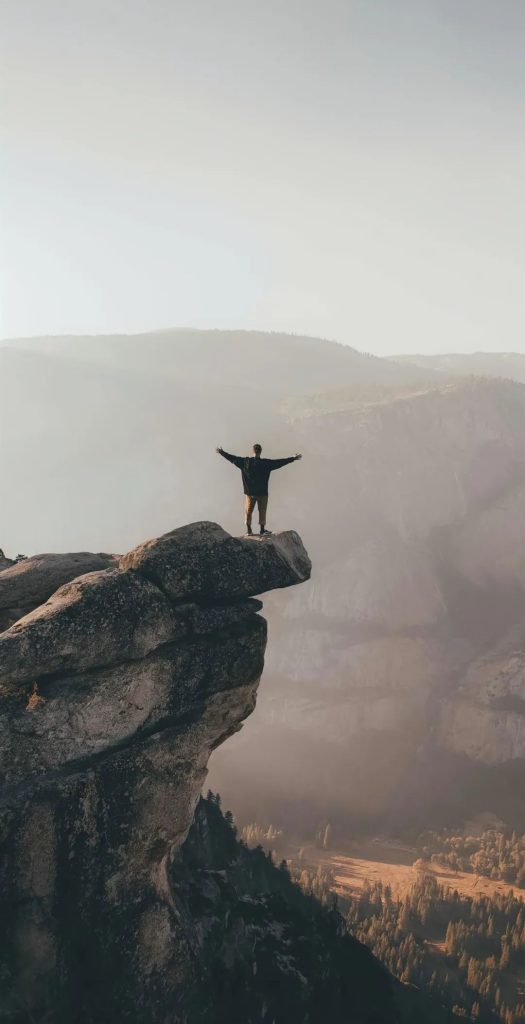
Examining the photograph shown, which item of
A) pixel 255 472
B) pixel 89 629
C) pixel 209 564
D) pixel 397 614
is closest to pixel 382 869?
pixel 397 614

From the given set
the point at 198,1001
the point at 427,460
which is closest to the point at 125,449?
the point at 427,460

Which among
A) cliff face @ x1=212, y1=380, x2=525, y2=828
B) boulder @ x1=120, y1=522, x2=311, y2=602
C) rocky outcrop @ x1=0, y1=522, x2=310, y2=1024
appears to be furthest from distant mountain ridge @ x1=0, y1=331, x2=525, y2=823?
boulder @ x1=120, y1=522, x2=311, y2=602

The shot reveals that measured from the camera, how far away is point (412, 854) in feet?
258

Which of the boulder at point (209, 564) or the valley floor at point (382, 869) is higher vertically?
the boulder at point (209, 564)

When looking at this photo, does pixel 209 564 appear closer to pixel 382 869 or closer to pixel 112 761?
pixel 112 761

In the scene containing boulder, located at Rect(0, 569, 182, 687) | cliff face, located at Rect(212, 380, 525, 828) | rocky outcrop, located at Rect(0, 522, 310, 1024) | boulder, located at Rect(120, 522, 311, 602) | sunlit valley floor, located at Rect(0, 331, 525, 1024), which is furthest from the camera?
cliff face, located at Rect(212, 380, 525, 828)

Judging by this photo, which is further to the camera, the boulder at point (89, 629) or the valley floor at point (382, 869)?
the valley floor at point (382, 869)

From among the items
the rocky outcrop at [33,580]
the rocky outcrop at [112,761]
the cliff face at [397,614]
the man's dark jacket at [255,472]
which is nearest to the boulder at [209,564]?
the rocky outcrop at [112,761]

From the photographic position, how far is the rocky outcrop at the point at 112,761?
19.9 m

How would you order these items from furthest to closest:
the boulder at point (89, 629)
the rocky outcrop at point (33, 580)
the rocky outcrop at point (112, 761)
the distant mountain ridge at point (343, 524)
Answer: the distant mountain ridge at point (343, 524)
the rocky outcrop at point (33, 580)
the boulder at point (89, 629)
the rocky outcrop at point (112, 761)

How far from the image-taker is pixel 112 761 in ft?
70.2

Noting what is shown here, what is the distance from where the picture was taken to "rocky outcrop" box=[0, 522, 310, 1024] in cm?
1994

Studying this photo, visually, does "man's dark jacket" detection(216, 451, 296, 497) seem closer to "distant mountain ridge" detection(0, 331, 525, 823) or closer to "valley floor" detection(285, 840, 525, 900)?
"valley floor" detection(285, 840, 525, 900)

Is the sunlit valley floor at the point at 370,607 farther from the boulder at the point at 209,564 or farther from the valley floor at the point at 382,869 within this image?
the boulder at the point at 209,564
